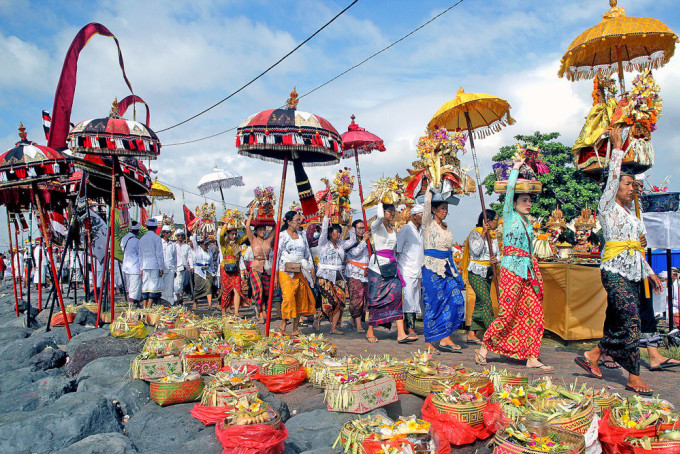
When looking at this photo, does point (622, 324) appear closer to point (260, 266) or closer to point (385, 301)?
point (385, 301)

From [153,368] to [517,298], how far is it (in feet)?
12.4

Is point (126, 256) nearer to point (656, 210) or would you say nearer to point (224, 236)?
point (224, 236)

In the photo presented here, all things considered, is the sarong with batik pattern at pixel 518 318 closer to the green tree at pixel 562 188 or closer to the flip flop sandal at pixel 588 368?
the flip flop sandal at pixel 588 368

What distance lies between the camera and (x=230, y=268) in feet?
36.9

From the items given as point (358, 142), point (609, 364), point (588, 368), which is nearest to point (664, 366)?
point (609, 364)

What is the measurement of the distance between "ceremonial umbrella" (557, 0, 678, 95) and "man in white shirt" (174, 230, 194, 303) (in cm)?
1032

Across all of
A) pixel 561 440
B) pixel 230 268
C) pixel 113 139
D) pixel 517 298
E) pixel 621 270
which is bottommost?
pixel 561 440

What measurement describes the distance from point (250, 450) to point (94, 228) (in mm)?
9331

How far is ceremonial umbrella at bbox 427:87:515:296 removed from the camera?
6738 mm

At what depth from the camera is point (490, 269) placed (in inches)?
298

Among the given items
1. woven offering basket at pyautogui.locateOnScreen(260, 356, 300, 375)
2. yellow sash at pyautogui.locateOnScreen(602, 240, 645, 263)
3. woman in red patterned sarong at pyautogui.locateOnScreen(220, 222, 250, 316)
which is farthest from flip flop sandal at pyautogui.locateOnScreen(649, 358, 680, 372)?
woman in red patterned sarong at pyautogui.locateOnScreen(220, 222, 250, 316)

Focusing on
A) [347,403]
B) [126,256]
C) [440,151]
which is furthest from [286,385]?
[126,256]

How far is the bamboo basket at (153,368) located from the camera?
4801mm

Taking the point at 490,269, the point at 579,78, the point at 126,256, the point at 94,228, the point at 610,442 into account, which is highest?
the point at 579,78
